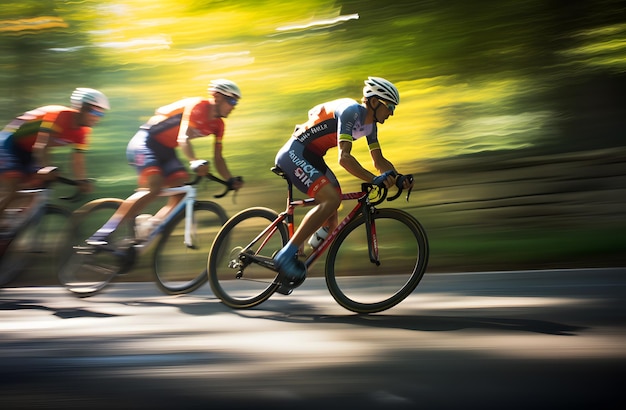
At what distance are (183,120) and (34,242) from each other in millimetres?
2112

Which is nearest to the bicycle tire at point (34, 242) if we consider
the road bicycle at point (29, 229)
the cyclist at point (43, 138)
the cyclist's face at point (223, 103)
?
the road bicycle at point (29, 229)

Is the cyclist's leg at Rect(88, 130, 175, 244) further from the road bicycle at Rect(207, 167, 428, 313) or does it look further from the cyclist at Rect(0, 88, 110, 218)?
the road bicycle at Rect(207, 167, 428, 313)

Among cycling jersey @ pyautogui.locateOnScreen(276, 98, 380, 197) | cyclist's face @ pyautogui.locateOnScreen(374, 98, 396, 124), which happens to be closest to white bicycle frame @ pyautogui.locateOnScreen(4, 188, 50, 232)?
cycling jersey @ pyautogui.locateOnScreen(276, 98, 380, 197)

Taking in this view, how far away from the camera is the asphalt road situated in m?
3.79

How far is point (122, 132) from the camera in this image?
12.3m

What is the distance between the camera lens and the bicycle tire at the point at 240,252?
5945mm

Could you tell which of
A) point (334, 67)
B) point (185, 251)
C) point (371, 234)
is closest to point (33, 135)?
point (185, 251)

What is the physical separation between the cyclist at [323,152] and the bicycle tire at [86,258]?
2.13m

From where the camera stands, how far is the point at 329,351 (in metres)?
4.59

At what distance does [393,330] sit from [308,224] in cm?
101

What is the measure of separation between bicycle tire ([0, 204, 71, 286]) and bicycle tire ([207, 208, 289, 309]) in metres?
2.01

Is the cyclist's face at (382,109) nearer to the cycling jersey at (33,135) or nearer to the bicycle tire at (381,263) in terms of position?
the bicycle tire at (381,263)

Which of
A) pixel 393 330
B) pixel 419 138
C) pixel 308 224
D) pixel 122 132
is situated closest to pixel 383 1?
pixel 419 138

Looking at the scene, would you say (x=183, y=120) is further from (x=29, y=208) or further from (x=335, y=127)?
(x=29, y=208)
